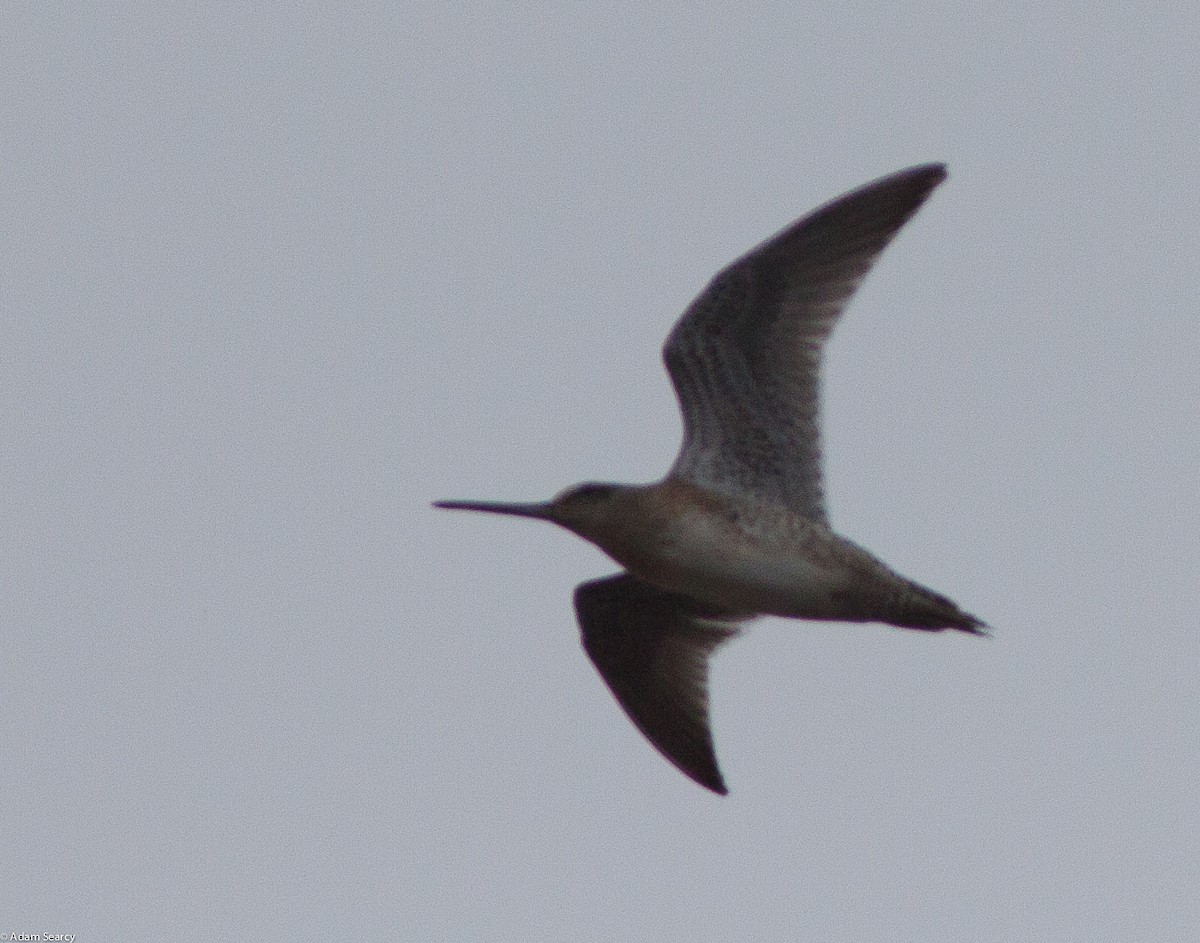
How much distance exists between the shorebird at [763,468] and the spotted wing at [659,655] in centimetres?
12

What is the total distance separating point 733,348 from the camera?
29.7 feet

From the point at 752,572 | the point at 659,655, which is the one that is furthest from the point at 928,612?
the point at 659,655

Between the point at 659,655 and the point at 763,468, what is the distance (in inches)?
52.8

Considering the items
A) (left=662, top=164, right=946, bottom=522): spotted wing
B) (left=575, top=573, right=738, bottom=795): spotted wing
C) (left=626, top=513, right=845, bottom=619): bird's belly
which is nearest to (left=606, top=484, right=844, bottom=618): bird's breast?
(left=626, top=513, right=845, bottom=619): bird's belly

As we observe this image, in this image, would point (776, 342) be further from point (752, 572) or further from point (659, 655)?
point (659, 655)

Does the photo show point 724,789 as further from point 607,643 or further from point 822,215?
point 822,215

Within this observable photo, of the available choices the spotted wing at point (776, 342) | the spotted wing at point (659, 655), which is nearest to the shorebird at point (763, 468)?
the spotted wing at point (776, 342)

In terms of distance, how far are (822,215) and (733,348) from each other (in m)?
0.66

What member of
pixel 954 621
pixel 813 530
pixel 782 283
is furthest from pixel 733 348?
pixel 954 621

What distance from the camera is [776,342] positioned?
9094mm

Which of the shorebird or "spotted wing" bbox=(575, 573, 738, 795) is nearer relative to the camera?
the shorebird

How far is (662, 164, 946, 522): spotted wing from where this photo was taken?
8.93m

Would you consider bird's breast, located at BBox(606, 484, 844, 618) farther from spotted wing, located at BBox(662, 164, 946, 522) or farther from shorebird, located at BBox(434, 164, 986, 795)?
spotted wing, located at BBox(662, 164, 946, 522)

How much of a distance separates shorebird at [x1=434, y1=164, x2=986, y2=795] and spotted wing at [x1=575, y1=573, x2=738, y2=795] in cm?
12
